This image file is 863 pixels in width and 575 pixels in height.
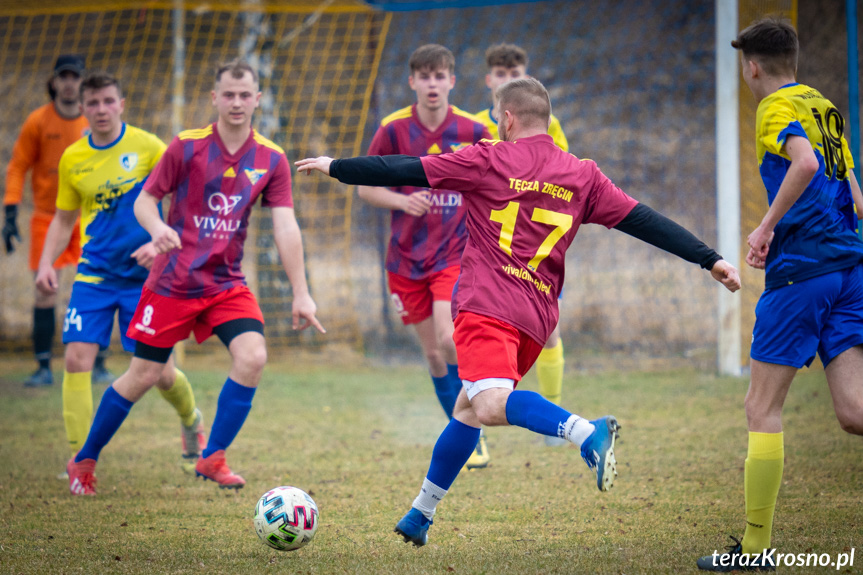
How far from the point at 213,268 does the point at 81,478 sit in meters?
1.29

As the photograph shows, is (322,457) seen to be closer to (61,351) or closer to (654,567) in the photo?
(654,567)

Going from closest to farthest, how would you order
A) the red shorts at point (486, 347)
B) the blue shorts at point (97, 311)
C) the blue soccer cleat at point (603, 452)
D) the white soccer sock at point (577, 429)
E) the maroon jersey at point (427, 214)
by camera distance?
the blue soccer cleat at point (603, 452)
the white soccer sock at point (577, 429)
the red shorts at point (486, 347)
the blue shorts at point (97, 311)
the maroon jersey at point (427, 214)

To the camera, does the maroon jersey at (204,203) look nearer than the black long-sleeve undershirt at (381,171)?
No

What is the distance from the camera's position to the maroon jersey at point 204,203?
4191 millimetres

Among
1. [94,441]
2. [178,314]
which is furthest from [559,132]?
[94,441]

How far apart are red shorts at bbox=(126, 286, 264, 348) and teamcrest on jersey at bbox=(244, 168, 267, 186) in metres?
0.57

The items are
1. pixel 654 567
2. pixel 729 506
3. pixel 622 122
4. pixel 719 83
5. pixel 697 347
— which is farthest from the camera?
pixel 622 122

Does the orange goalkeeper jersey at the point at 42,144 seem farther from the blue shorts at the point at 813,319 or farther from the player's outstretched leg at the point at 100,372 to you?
the blue shorts at the point at 813,319

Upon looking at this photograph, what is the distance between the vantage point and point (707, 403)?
6.40m

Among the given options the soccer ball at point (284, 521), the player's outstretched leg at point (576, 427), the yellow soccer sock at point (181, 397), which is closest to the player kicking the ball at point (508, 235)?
the player's outstretched leg at point (576, 427)

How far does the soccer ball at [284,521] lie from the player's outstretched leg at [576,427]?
0.91 metres

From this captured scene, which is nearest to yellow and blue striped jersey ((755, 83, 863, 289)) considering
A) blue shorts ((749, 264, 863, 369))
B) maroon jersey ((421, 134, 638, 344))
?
blue shorts ((749, 264, 863, 369))

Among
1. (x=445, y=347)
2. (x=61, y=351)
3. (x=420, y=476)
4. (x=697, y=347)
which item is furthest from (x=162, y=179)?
(x=697, y=347)

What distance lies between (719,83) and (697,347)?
10.1 ft
